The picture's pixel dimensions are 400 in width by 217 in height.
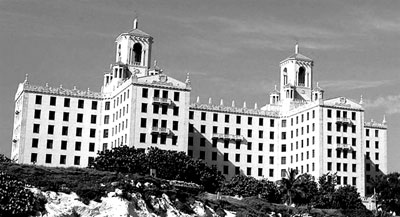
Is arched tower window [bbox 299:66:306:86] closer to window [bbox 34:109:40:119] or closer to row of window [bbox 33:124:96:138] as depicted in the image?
row of window [bbox 33:124:96:138]

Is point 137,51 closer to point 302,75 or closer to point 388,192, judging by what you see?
point 302,75

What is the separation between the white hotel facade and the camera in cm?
14812

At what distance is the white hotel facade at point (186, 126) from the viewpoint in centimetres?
14812

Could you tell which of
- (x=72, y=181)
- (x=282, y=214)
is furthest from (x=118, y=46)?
(x=72, y=181)

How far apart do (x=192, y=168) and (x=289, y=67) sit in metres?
54.1

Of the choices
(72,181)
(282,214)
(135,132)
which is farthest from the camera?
(135,132)

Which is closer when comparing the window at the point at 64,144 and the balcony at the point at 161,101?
the balcony at the point at 161,101

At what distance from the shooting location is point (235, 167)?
543 feet

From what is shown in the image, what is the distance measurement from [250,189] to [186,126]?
18889mm

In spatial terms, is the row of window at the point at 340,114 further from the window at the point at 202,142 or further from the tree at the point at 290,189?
the tree at the point at 290,189

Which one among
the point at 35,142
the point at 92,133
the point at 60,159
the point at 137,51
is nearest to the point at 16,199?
the point at 60,159

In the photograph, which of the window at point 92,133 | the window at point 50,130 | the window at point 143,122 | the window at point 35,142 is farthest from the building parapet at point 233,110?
the window at point 35,142

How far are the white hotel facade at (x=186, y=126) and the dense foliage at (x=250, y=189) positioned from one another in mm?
13604

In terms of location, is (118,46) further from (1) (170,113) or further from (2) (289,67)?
(2) (289,67)
